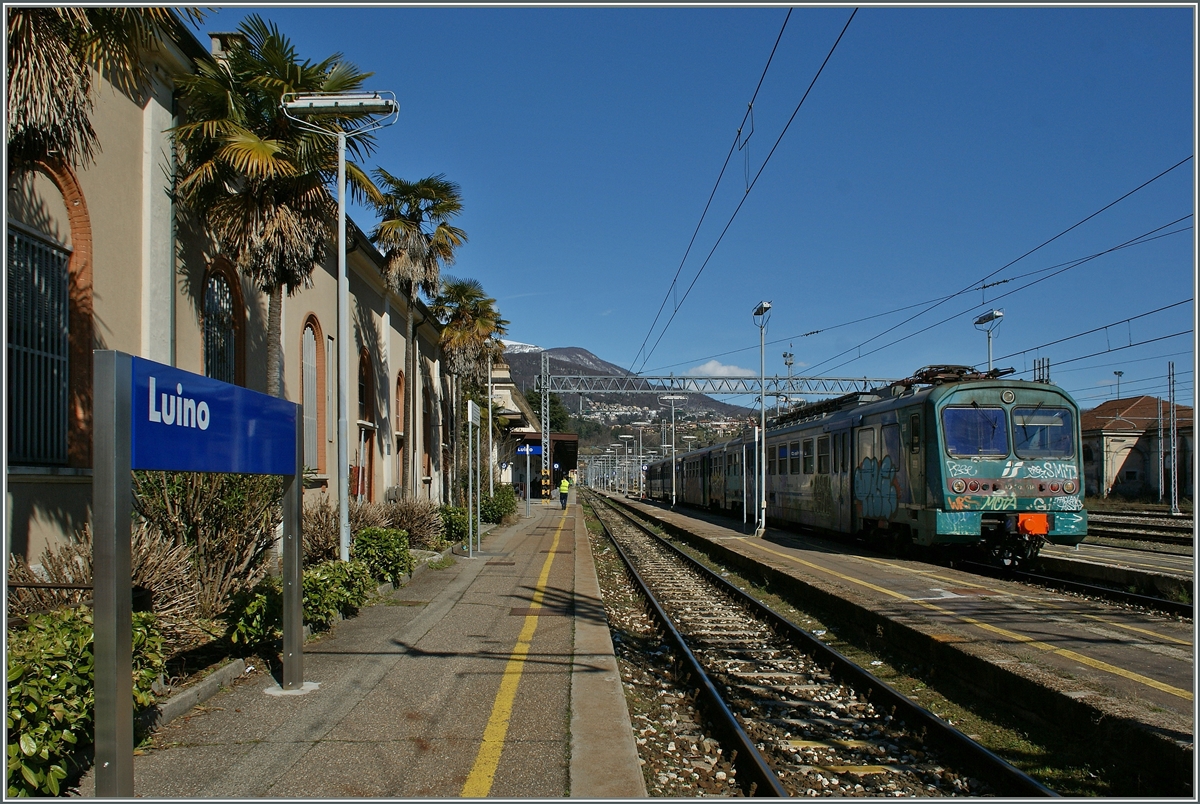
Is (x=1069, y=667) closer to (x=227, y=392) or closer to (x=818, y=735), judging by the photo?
(x=818, y=735)

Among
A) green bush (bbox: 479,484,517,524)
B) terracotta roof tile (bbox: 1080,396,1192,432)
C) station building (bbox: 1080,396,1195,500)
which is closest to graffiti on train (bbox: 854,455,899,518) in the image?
green bush (bbox: 479,484,517,524)

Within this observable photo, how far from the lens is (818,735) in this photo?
658cm

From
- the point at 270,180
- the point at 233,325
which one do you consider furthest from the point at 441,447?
the point at 270,180

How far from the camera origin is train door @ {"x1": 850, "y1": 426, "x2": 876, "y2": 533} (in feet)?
59.0

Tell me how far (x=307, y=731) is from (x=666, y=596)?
907 cm

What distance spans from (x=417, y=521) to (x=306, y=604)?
10264mm

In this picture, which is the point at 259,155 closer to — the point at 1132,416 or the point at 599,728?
the point at 599,728

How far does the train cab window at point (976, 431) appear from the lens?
14852 mm

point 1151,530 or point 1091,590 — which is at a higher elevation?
point 1091,590

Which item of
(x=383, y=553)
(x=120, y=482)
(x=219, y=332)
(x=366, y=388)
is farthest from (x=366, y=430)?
(x=120, y=482)

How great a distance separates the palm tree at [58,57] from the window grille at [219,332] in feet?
20.8

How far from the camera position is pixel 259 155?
11.6 m

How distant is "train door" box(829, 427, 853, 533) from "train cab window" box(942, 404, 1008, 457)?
4348 millimetres

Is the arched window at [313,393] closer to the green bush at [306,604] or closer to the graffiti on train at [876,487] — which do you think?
the green bush at [306,604]
